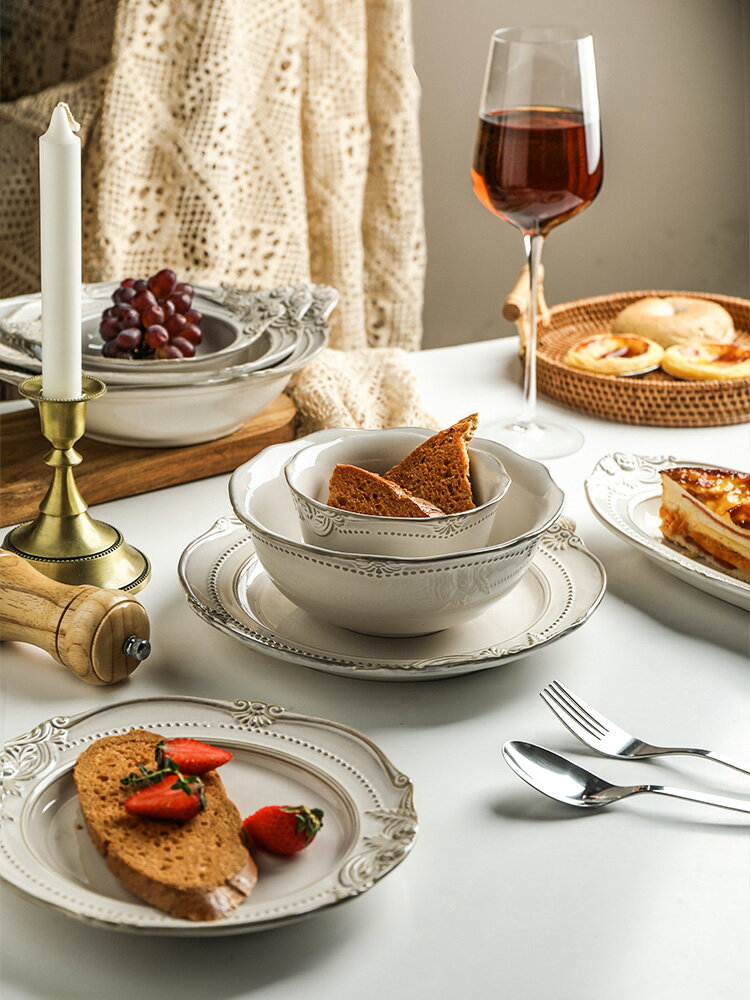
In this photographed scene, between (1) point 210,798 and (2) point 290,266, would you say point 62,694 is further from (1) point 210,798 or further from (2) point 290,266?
(2) point 290,266

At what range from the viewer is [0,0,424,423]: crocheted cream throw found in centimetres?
196

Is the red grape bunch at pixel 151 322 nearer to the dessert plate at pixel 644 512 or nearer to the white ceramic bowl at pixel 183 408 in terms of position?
the white ceramic bowl at pixel 183 408

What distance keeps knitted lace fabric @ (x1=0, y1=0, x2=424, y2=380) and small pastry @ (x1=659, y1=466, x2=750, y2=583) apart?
4.42 feet

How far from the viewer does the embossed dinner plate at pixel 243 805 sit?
47 centimetres

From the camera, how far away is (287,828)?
0.51 metres


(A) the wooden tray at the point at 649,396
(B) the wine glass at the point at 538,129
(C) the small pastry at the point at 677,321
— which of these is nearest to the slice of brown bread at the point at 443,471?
(B) the wine glass at the point at 538,129

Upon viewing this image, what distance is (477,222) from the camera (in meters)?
2.88

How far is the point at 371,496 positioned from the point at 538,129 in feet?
1.86

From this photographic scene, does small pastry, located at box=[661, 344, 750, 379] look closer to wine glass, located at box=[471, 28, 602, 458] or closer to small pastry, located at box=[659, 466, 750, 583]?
wine glass, located at box=[471, 28, 602, 458]

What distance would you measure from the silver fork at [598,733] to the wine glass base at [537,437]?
49 cm

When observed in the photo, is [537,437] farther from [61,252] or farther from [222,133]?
[222,133]

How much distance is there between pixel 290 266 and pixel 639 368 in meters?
1.06

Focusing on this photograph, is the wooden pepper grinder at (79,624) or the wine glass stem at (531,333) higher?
the wine glass stem at (531,333)

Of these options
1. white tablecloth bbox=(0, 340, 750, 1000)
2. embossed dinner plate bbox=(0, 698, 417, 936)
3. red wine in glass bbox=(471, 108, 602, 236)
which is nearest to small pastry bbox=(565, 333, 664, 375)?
red wine in glass bbox=(471, 108, 602, 236)
